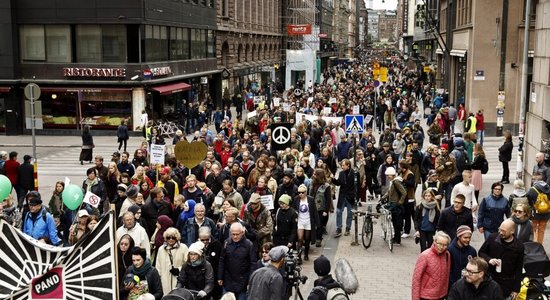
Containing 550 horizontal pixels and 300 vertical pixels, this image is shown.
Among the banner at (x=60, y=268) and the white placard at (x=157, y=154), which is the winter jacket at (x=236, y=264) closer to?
the banner at (x=60, y=268)

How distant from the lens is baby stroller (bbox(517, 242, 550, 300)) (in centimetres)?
848

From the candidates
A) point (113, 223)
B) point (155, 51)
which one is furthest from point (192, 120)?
point (113, 223)

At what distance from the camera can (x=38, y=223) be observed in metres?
11.2

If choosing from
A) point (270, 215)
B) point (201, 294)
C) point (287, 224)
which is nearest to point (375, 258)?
point (287, 224)

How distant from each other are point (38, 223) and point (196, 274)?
367cm

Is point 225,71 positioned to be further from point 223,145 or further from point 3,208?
point 3,208

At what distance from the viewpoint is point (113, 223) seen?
23.9 ft

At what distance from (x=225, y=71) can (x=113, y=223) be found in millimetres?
49328

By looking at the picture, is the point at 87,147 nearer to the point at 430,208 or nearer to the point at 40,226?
the point at 40,226

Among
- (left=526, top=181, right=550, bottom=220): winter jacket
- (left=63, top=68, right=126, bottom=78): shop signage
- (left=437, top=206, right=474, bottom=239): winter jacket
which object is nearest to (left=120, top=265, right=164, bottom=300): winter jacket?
(left=437, top=206, right=474, bottom=239): winter jacket

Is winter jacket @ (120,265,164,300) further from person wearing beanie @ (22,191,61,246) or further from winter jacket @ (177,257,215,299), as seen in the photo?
person wearing beanie @ (22,191,61,246)

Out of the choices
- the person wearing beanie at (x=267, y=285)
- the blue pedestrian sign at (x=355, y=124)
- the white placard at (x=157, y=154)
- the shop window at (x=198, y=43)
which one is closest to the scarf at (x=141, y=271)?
the person wearing beanie at (x=267, y=285)

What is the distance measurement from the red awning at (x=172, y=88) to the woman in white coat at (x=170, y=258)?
29132mm

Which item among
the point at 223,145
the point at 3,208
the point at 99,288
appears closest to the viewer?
the point at 99,288
